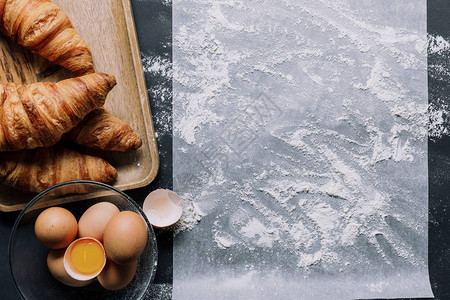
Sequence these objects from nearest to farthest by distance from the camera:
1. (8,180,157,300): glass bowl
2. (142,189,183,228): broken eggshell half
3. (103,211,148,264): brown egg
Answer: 1. (103,211,148,264): brown egg
2. (8,180,157,300): glass bowl
3. (142,189,183,228): broken eggshell half

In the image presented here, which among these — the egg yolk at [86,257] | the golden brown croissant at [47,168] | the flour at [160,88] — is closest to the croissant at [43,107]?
the golden brown croissant at [47,168]

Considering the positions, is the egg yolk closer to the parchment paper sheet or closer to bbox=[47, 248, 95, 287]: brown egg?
bbox=[47, 248, 95, 287]: brown egg

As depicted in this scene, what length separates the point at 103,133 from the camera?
46.6 inches

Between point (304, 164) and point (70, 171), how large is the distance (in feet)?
2.20

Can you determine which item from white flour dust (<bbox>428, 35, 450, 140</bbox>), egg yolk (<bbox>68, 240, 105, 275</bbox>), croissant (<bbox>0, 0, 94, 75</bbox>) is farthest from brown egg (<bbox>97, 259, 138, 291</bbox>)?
white flour dust (<bbox>428, 35, 450, 140</bbox>)

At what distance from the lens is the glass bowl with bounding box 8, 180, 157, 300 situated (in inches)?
45.2

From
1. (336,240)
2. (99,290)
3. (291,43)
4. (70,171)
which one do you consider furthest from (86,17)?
(336,240)

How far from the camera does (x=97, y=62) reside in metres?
1.26

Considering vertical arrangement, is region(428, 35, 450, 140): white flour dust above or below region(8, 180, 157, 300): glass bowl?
above

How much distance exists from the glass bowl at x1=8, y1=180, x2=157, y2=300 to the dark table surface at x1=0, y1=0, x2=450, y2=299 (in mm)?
115

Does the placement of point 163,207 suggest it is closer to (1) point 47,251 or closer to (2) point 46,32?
(1) point 47,251

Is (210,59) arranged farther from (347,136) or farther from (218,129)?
(347,136)

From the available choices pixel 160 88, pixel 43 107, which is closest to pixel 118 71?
pixel 160 88

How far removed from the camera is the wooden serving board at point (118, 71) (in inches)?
48.9
